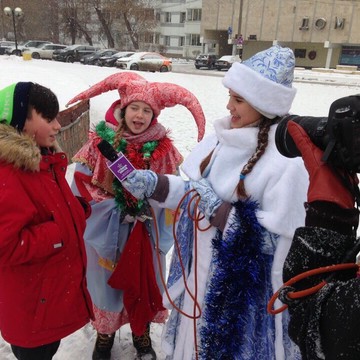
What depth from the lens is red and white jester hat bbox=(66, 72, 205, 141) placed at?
2.12 m

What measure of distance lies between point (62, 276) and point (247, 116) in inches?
42.9

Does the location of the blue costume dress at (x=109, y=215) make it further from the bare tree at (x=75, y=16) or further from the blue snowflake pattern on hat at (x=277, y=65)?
the bare tree at (x=75, y=16)

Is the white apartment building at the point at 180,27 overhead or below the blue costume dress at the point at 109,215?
overhead

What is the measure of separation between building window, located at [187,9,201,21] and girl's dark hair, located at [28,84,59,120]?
43424mm

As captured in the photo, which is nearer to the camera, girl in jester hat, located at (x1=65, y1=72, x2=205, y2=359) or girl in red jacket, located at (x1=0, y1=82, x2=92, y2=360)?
girl in red jacket, located at (x1=0, y1=82, x2=92, y2=360)

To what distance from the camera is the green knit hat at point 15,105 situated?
4.96 feet

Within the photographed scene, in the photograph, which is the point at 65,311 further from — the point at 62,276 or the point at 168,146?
the point at 168,146

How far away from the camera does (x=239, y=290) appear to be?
1.58 metres

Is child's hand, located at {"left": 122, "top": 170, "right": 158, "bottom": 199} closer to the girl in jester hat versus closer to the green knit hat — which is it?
the girl in jester hat

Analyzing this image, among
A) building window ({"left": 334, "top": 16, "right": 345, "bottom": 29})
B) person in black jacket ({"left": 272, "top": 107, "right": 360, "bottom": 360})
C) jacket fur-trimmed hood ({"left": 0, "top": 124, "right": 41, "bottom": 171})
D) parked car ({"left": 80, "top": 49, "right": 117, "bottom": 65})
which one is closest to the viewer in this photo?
person in black jacket ({"left": 272, "top": 107, "right": 360, "bottom": 360})

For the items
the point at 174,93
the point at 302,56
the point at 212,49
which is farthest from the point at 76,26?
the point at 174,93

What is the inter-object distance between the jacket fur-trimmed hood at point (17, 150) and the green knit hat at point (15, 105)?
0.04 meters

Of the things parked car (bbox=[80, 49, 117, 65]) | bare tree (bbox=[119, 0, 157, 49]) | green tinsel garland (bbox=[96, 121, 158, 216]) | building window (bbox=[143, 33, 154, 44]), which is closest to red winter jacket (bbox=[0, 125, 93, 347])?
green tinsel garland (bbox=[96, 121, 158, 216])

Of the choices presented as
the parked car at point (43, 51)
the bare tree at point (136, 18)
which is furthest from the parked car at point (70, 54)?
the bare tree at point (136, 18)
